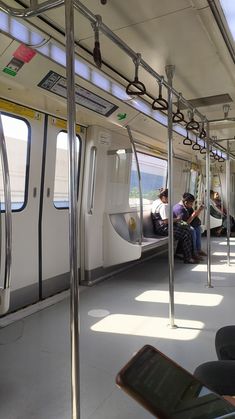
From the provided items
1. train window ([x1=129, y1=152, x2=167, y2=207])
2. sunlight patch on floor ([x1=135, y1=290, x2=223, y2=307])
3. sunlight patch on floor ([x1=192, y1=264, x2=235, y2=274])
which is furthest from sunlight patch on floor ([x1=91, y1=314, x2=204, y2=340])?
train window ([x1=129, y1=152, x2=167, y2=207])

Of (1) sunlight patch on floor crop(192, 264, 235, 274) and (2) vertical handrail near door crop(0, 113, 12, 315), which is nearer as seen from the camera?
(2) vertical handrail near door crop(0, 113, 12, 315)

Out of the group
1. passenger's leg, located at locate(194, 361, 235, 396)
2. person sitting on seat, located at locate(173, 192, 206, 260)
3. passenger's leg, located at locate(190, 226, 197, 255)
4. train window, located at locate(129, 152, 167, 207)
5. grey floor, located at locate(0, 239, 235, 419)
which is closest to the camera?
passenger's leg, located at locate(194, 361, 235, 396)

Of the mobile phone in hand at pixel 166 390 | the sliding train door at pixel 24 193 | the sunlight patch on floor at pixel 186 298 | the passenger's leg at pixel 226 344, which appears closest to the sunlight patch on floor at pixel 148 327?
the sunlight patch on floor at pixel 186 298

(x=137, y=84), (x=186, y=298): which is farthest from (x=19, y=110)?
(x=186, y=298)

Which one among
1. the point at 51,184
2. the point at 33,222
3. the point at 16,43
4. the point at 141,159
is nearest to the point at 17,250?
the point at 33,222

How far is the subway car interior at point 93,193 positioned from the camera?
79.0 inches

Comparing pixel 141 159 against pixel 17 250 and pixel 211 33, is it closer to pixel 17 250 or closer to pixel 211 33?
pixel 17 250

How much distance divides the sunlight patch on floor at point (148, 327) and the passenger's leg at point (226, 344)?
131 cm

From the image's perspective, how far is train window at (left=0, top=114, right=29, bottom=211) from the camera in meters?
3.55

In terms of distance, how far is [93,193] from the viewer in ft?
15.7

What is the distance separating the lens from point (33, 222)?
12.7 ft

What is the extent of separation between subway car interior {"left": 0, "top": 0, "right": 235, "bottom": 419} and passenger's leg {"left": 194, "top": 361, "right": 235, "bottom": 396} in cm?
55

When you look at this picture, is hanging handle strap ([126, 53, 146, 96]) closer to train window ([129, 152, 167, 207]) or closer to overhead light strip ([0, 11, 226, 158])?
overhead light strip ([0, 11, 226, 158])

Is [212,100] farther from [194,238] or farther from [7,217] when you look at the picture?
[7,217]
